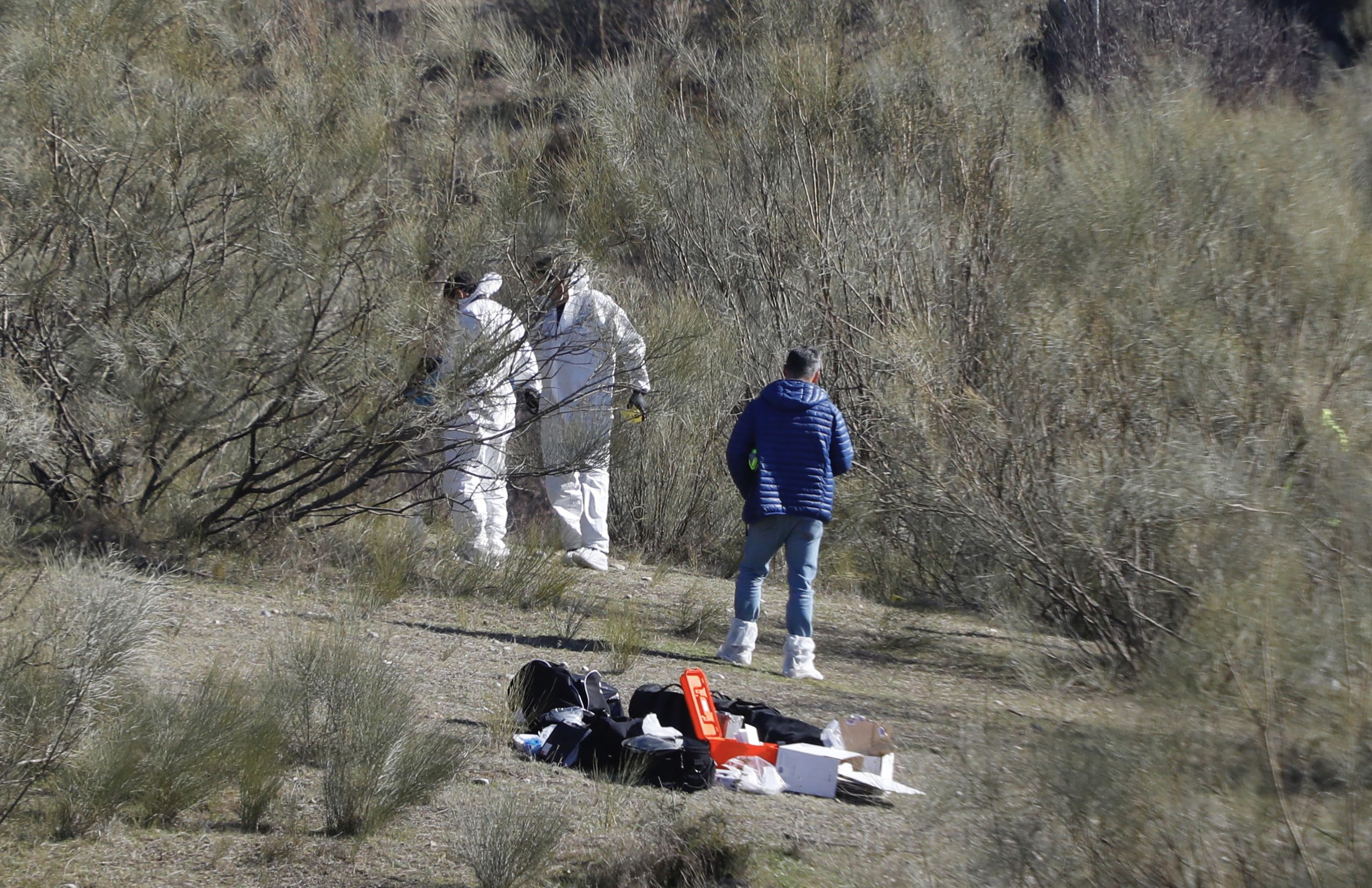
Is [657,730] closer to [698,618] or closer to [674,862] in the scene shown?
[674,862]

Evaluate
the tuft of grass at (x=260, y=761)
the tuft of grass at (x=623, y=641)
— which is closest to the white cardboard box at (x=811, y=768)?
the tuft of grass at (x=623, y=641)

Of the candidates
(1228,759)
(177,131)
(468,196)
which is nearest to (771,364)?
(468,196)

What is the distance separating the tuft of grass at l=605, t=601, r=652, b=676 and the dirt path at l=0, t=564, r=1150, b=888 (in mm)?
75

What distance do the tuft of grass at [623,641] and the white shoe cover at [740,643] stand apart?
43 centimetres

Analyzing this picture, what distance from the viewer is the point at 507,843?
3.83 m

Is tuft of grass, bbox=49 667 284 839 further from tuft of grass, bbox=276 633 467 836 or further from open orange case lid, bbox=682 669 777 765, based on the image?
open orange case lid, bbox=682 669 777 765

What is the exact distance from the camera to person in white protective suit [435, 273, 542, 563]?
713cm

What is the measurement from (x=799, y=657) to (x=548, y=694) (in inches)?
69.3

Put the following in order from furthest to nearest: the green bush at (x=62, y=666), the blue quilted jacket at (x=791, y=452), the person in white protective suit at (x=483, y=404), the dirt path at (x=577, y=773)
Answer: the person in white protective suit at (x=483, y=404) < the blue quilted jacket at (x=791, y=452) < the green bush at (x=62, y=666) < the dirt path at (x=577, y=773)

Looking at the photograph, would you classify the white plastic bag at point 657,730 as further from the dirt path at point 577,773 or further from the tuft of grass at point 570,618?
the tuft of grass at point 570,618

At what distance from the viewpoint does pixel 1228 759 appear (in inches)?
110

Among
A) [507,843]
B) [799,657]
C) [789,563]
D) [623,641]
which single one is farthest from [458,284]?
[507,843]

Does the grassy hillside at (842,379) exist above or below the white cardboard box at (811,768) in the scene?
above

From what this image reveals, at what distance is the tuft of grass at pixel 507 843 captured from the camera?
3.79 meters
